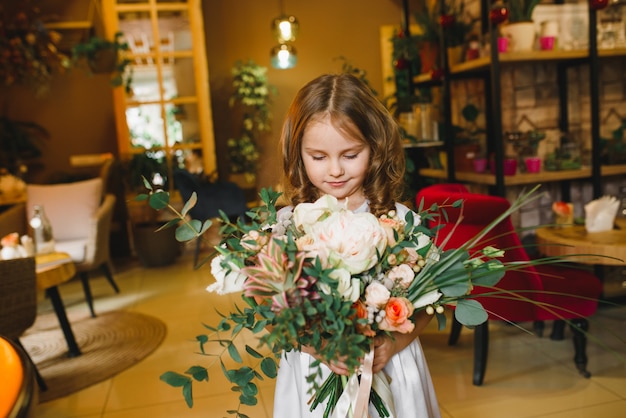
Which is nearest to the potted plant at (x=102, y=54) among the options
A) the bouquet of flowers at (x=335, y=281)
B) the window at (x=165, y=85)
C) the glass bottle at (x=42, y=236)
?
the window at (x=165, y=85)

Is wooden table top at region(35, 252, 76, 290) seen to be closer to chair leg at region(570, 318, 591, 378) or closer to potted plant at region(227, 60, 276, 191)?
chair leg at region(570, 318, 591, 378)

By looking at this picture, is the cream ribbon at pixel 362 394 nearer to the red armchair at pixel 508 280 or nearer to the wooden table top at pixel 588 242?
the red armchair at pixel 508 280

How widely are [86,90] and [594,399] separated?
18.8 feet

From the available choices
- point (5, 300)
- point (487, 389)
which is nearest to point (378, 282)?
point (487, 389)

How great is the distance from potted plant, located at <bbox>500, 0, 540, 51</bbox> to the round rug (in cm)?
281

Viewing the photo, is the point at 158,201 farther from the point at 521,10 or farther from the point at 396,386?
the point at 521,10

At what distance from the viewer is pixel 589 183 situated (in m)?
3.92

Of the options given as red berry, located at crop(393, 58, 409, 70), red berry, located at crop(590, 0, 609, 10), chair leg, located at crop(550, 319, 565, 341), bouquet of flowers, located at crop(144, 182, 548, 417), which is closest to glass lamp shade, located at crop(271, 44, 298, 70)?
red berry, located at crop(393, 58, 409, 70)

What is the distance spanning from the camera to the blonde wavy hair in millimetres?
1349

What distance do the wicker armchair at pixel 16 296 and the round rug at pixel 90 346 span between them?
41cm

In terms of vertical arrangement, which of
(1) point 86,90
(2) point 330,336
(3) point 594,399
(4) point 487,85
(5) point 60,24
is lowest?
(3) point 594,399

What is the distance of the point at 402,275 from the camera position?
102cm

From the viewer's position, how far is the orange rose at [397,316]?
3.25 feet

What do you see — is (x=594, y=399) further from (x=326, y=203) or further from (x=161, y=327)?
→ (x=161, y=327)
